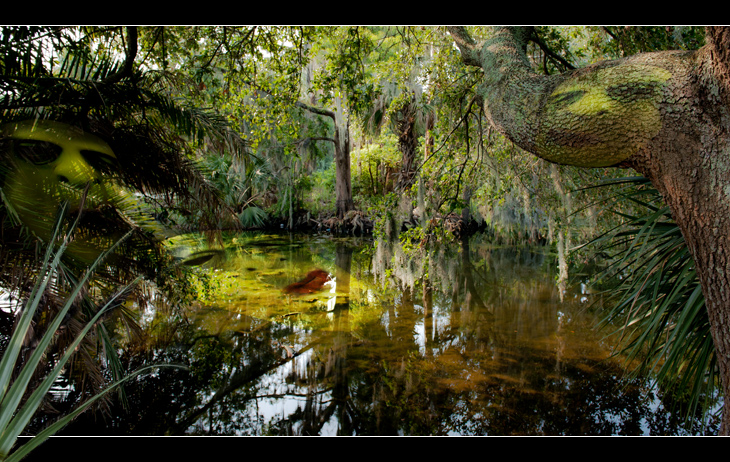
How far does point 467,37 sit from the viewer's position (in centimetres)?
305

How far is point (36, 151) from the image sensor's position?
96.3 inches

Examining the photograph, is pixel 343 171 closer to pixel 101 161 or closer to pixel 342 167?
pixel 342 167

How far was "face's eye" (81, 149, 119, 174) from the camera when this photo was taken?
9.00 feet

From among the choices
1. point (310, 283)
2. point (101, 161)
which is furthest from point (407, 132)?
point (101, 161)

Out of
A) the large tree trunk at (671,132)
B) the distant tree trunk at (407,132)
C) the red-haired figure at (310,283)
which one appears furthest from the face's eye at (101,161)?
the distant tree trunk at (407,132)

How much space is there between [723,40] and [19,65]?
350 cm

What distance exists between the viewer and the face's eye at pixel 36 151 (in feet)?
7.66

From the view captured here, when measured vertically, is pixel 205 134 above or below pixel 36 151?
above

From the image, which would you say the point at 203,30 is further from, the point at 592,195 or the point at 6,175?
the point at 592,195

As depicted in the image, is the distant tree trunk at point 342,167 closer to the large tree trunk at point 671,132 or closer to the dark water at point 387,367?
the dark water at point 387,367
